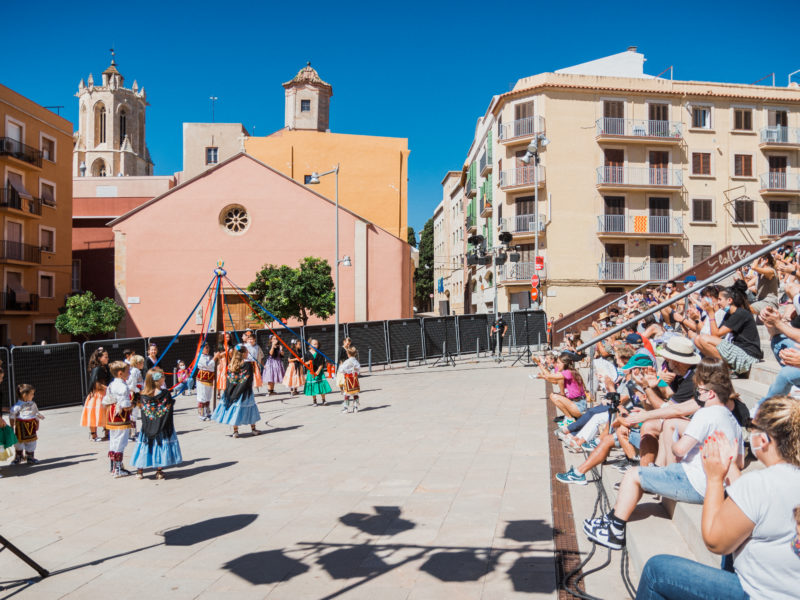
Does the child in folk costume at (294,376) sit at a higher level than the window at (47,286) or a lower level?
lower

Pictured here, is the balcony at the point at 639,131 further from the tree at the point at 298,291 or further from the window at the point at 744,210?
the tree at the point at 298,291

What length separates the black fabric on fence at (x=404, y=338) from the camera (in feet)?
85.6

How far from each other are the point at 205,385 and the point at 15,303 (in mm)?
26224

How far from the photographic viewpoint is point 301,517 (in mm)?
6895

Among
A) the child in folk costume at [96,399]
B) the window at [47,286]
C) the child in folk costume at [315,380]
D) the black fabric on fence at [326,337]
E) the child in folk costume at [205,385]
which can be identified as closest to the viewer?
the child in folk costume at [96,399]

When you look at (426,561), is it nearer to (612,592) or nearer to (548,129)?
(612,592)

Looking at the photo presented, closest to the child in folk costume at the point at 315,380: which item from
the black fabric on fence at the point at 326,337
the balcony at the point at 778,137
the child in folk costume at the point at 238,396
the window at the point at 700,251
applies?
the child in folk costume at the point at 238,396

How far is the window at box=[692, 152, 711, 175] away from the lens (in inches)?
1518

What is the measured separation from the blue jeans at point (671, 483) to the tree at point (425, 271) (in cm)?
7271

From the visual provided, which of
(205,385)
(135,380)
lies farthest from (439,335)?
(135,380)

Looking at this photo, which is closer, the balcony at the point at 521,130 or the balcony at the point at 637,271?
the balcony at the point at 637,271

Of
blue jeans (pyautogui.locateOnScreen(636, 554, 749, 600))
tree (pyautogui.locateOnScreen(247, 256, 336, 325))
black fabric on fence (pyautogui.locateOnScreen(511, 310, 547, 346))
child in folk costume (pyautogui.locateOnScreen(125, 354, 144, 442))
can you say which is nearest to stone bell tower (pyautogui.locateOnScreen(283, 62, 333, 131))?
tree (pyautogui.locateOnScreen(247, 256, 336, 325))

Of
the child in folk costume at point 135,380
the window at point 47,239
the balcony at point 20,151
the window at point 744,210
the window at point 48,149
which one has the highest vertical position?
the window at point 48,149

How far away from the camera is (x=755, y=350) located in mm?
9102
